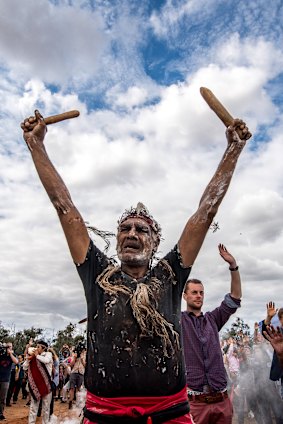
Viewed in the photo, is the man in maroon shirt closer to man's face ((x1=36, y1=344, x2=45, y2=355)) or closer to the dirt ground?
man's face ((x1=36, y1=344, x2=45, y2=355))

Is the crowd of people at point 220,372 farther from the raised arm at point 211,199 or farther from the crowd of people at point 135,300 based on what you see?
the raised arm at point 211,199

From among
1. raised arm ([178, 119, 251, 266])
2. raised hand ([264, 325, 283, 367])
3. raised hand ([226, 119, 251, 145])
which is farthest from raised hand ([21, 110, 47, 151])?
raised hand ([264, 325, 283, 367])

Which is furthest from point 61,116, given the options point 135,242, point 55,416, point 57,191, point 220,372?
point 55,416

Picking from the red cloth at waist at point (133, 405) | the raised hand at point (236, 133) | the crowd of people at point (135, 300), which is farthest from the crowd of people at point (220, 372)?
the red cloth at waist at point (133, 405)

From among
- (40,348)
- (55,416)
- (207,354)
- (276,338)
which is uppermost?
(40,348)

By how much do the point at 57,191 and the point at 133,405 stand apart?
4.18ft

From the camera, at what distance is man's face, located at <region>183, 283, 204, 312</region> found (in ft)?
16.1

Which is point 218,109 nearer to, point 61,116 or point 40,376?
point 61,116

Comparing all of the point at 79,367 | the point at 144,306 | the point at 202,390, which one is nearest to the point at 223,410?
the point at 202,390

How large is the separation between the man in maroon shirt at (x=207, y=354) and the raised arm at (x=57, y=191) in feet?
8.94

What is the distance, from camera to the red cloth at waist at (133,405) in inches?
80.1

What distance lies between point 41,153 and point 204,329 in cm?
309

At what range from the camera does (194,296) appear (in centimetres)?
495

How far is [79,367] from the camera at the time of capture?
13844 mm
